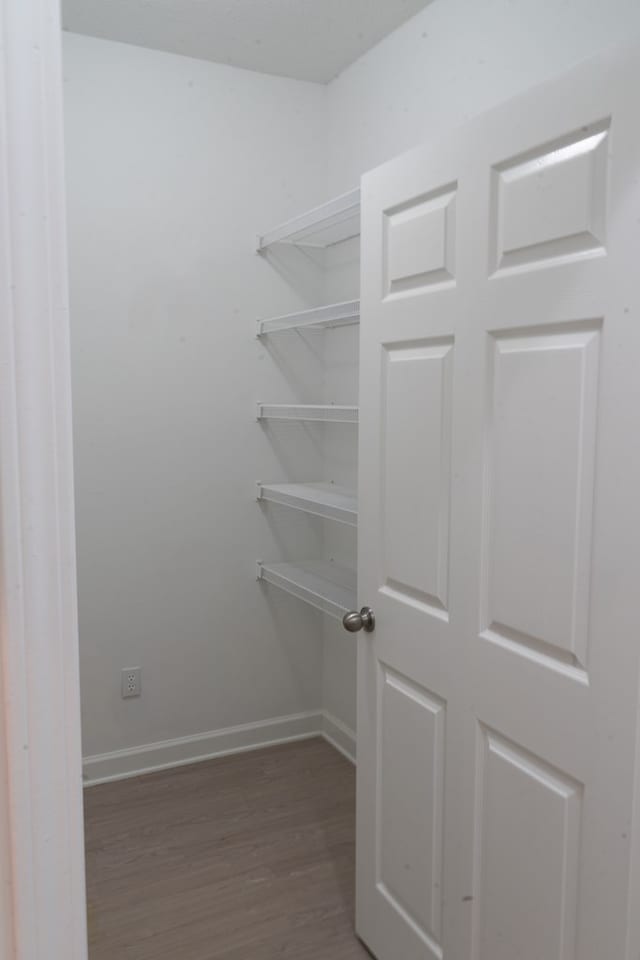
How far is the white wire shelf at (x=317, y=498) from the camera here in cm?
250

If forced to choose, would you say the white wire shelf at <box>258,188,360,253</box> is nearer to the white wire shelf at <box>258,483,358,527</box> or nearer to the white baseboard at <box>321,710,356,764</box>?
the white wire shelf at <box>258,483,358,527</box>

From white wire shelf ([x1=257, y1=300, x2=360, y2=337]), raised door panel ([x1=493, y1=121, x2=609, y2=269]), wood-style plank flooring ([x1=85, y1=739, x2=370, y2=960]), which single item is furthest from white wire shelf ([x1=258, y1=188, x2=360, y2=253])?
wood-style plank flooring ([x1=85, y1=739, x2=370, y2=960])

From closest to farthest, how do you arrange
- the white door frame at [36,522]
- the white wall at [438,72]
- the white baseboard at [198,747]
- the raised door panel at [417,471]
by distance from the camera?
the white door frame at [36,522], the raised door panel at [417,471], the white wall at [438,72], the white baseboard at [198,747]

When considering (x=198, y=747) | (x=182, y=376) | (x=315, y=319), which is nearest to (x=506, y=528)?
(x=315, y=319)

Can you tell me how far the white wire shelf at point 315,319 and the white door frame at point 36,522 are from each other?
5.52ft

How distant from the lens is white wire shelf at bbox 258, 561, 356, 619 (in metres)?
2.65

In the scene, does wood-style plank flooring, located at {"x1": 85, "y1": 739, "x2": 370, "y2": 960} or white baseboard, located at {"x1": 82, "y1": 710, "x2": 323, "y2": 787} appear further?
white baseboard, located at {"x1": 82, "y1": 710, "x2": 323, "y2": 787}

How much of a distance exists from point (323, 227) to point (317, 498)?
101 cm

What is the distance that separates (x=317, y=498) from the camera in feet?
8.99

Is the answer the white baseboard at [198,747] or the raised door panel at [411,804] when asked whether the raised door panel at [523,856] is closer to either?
the raised door panel at [411,804]

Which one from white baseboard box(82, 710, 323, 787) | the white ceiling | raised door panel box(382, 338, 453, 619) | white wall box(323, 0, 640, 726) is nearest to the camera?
raised door panel box(382, 338, 453, 619)

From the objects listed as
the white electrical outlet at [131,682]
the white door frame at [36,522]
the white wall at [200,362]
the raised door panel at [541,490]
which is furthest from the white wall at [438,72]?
the white door frame at [36,522]

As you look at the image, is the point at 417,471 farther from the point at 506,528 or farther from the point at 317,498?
the point at 317,498

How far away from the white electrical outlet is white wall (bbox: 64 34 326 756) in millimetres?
31
